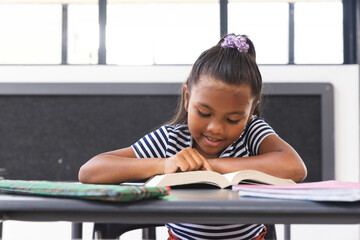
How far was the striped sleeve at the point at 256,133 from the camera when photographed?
1.06 metres

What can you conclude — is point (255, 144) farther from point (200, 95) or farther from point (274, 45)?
point (274, 45)

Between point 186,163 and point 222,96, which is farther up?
point 222,96

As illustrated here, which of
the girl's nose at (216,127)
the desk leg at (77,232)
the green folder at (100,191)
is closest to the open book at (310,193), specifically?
the green folder at (100,191)

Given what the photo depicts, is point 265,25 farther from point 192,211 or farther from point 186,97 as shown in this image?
point 192,211

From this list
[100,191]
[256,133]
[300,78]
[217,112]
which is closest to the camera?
[100,191]

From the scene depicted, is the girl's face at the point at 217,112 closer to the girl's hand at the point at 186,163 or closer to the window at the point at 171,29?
the girl's hand at the point at 186,163

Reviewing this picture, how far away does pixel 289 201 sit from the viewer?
1.57ft

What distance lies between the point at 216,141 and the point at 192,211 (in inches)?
21.4

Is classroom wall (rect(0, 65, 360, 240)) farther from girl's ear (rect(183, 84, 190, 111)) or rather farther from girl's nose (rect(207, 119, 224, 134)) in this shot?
girl's nose (rect(207, 119, 224, 134))

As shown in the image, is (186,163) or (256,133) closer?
(186,163)

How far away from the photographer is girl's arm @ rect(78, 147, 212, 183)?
82cm

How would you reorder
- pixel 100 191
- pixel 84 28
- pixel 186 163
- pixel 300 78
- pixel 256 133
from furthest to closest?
1. pixel 84 28
2. pixel 300 78
3. pixel 256 133
4. pixel 186 163
5. pixel 100 191

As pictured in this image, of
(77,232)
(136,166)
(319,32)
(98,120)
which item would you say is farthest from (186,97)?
(319,32)

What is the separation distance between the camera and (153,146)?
109 centimetres
